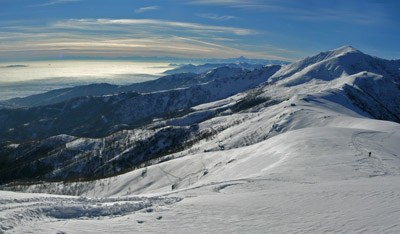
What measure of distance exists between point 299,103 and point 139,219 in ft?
340

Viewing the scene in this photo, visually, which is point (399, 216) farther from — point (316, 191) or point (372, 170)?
point (372, 170)

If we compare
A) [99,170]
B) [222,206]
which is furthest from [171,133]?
[222,206]

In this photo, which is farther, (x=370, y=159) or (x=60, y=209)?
(x=370, y=159)

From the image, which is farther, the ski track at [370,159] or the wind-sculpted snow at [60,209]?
the ski track at [370,159]

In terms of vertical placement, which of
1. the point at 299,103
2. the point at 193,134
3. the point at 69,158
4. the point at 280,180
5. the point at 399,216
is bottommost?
the point at 69,158

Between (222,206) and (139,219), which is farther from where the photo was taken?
(222,206)

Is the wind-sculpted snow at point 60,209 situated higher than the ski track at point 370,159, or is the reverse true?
the ski track at point 370,159

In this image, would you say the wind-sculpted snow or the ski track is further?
the ski track

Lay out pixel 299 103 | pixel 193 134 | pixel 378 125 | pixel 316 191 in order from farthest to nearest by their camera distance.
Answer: pixel 193 134
pixel 299 103
pixel 378 125
pixel 316 191

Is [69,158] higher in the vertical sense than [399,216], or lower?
lower

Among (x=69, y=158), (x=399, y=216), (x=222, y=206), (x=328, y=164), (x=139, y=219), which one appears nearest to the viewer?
(x=399, y=216)

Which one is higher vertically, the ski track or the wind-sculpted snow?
the ski track

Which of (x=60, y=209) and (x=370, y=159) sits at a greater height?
(x=370, y=159)

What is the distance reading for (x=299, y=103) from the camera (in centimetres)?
10975
